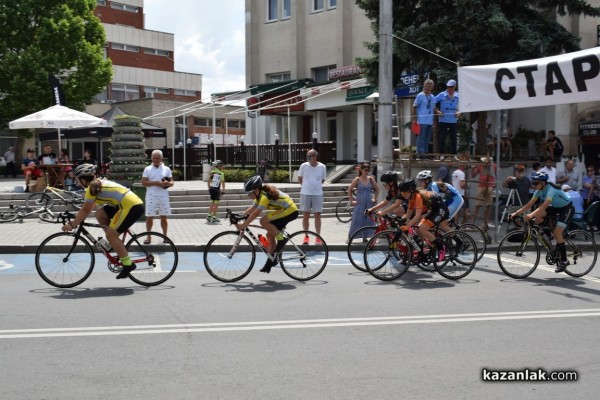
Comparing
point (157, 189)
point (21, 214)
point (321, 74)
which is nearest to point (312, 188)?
point (157, 189)

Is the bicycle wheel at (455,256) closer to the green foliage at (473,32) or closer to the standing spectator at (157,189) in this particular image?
the standing spectator at (157,189)

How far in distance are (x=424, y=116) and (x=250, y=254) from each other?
8138mm

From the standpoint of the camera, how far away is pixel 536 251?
34.5 ft

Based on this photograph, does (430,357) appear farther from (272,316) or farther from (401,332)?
(272,316)

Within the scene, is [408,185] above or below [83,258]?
above

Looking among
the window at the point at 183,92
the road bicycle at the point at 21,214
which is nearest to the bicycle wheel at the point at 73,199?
the road bicycle at the point at 21,214

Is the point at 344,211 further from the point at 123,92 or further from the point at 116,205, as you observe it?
the point at 123,92

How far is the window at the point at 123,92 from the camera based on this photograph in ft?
190

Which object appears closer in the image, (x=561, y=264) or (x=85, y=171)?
(x=85, y=171)

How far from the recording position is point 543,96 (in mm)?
12727

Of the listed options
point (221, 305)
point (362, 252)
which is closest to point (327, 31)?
point (362, 252)

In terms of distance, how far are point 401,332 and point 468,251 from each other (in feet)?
13.7

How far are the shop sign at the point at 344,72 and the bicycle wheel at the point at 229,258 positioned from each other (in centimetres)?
1976

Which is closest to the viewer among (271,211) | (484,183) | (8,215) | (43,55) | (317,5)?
(271,211)
